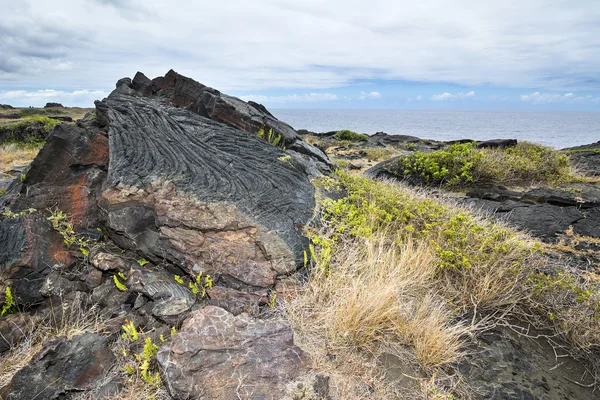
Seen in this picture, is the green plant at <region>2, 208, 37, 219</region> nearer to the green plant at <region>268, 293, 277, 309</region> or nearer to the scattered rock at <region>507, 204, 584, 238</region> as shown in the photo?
the green plant at <region>268, 293, 277, 309</region>

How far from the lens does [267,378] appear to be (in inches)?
117

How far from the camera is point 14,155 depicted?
1460 cm

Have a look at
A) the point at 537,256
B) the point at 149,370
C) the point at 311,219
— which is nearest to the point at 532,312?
the point at 537,256

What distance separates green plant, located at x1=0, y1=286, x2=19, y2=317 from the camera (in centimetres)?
384

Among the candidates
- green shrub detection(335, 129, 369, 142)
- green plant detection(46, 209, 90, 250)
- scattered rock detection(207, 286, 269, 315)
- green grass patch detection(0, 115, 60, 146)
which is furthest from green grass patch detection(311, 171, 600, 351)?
green shrub detection(335, 129, 369, 142)

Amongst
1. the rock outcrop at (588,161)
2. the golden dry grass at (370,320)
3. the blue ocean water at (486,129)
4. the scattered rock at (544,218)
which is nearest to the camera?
the golden dry grass at (370,320)

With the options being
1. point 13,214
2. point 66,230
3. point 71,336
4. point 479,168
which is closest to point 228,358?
point 71,336

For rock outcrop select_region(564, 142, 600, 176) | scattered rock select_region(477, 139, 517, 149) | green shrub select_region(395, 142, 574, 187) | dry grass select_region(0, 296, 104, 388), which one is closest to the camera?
dry grass select_region(0, 296, 104, 388)

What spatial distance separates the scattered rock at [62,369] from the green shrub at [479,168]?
8.94m

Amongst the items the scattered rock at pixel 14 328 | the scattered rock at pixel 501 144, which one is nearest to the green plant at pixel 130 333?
the scattered rock at pixel 14 328

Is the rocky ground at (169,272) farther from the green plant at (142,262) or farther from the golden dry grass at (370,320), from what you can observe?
the golden dry grass at (370,320)

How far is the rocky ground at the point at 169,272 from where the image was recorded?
305cm

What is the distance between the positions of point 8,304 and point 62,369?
1.46m

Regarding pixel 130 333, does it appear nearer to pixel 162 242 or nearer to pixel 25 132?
pixel 162 242
